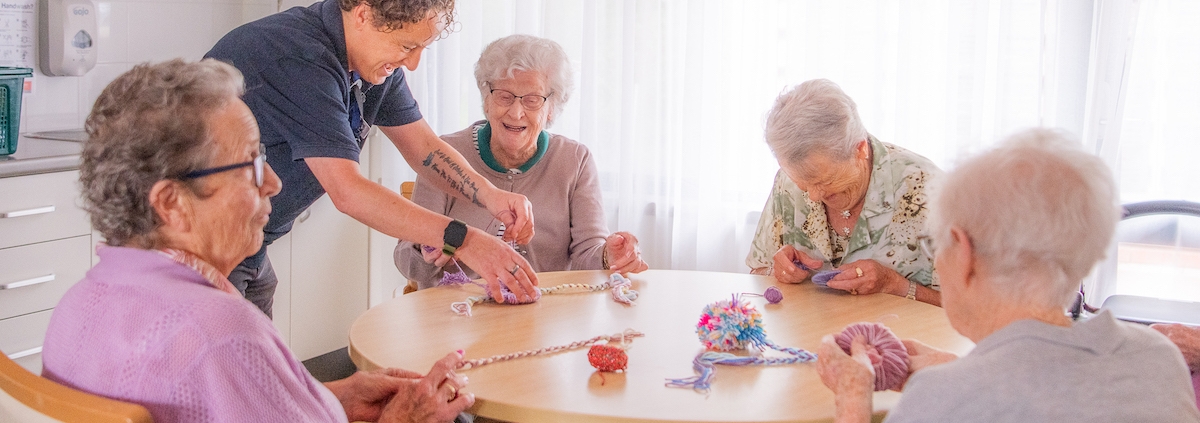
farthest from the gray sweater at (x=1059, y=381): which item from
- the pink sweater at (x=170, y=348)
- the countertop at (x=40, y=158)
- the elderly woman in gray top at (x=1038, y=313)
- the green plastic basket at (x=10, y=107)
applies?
the green plastic basket at (x=10, y=107)

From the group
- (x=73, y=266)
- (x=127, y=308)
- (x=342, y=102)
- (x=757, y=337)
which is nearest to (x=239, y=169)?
(x=127, y=308)

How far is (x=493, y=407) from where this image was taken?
1.54 m

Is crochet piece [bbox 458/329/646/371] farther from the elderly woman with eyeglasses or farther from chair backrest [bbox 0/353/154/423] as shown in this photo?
chair backrest [bbox 0/353/154/423]

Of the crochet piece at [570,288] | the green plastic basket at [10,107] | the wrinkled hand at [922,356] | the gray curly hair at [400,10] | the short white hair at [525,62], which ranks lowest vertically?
Answer: the crochet piece at [570,288]

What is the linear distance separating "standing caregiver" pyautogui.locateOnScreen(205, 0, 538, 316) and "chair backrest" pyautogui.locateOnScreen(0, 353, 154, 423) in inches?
35.6

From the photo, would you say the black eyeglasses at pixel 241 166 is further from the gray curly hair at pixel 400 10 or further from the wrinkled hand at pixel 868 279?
the wrinkled hand at pixel 868 279

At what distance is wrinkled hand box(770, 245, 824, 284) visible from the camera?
7.54 feet

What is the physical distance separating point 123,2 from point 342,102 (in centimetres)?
201

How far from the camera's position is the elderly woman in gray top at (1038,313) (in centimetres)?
113

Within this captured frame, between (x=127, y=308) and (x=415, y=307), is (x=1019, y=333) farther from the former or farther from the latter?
(x=415, y=307)

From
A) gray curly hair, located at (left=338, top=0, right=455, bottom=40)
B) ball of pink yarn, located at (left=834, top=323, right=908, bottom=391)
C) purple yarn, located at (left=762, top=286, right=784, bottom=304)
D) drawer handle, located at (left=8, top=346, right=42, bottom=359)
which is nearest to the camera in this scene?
ball of pink yarn, located at (left=834, top=323, right=908, bottom=391)

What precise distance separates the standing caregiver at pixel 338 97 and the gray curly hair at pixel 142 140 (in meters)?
0.72

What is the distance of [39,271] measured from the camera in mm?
2768

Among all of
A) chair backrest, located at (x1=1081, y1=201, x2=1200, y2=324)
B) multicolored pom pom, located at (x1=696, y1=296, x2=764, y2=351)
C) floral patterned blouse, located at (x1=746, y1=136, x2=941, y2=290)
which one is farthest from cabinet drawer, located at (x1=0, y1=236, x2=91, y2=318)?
chair backrest, located at (x1=1081, y1=201, x2=1200, y2=324)
